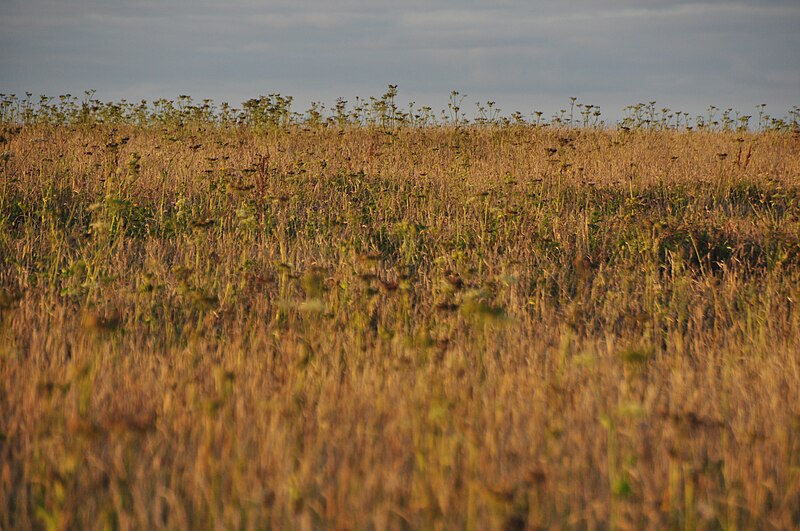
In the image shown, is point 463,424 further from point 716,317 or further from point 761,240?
point 761,240

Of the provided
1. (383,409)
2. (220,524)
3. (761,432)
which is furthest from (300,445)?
(761,432)

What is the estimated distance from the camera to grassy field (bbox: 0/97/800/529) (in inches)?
86.8

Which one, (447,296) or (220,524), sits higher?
(447,296)

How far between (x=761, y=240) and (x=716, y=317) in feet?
6.28

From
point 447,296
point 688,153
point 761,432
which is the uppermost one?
point 688,153

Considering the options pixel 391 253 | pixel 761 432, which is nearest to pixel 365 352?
pixel 761 432

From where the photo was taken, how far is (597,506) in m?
2.03

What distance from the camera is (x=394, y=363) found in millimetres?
3131

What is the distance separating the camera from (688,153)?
10.3 meters

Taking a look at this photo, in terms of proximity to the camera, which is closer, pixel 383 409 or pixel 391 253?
pixel 383 409

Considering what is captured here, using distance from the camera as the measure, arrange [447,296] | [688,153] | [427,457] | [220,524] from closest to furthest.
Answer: [220,524], [427,457], [447,296], [688,153]

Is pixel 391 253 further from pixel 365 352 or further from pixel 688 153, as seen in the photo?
pixel 688 153

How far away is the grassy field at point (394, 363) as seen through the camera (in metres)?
2.21

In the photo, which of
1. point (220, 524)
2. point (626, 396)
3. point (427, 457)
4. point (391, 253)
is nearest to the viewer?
point (220, 524)
